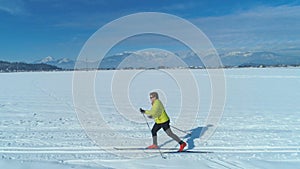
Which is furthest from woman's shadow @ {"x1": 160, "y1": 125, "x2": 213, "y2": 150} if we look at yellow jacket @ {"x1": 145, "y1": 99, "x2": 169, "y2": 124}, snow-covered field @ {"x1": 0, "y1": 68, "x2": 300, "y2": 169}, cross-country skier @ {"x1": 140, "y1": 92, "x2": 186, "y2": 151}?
yellow jacket @ {"x1": 145, "y1": 99, "x2": 169, "y2": 124}

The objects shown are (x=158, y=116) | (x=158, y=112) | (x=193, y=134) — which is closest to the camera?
(x=158, y=112)

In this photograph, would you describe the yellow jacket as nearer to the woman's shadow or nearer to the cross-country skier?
the cross-country skier

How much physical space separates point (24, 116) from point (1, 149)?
205 inches

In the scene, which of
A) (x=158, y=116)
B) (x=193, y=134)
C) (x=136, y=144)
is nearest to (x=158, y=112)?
(x=158, y=116)

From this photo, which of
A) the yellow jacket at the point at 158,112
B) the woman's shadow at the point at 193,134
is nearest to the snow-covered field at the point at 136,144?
the woman's shadow at the point at 193,134

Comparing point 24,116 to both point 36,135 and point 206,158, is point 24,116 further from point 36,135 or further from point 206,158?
Answer: point 206,158

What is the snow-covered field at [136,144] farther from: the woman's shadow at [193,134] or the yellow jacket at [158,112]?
the yellow jacket at [158,112]

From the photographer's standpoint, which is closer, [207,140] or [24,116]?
[207,140]

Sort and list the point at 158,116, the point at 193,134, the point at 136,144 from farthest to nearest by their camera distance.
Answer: the point at 193,134
the point at 136,144
the point at 158,116

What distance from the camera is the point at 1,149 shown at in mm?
7047

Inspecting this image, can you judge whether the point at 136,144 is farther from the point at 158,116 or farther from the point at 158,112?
the point at 158,112

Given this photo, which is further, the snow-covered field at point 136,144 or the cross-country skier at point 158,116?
the cross-country skier at point 158,116

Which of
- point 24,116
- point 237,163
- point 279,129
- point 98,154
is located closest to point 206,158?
point 237,163

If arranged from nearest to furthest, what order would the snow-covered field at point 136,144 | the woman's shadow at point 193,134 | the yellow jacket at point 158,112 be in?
the snow-covered field at point 136,144, the yellow jacket at point 158,112, the woman's shadow at point 193,134
